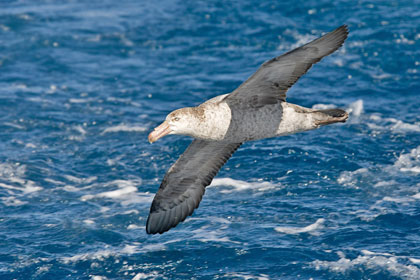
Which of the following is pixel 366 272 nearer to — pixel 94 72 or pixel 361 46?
pixel 361 46

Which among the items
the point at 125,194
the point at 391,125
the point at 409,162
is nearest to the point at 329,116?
the point at 409,162

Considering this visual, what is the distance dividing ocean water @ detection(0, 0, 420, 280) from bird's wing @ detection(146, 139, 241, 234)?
92cm

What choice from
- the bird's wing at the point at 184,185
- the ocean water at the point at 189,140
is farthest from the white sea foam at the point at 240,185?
the bird's wing at the point at 184,185

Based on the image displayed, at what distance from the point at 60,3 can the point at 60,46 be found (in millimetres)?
4078

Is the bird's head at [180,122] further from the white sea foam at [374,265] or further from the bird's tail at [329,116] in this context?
the white sea foam at [374,265]

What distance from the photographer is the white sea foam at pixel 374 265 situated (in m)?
10.9

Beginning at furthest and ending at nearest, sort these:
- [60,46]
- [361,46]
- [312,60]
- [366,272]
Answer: [60,46] → [361,46] → [366,272] → [312,60]

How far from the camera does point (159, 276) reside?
36.7 feet

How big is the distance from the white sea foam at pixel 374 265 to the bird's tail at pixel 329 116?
8.40ft

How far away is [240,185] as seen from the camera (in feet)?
46.0

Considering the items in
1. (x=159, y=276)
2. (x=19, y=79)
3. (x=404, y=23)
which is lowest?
(x=159, y=276)

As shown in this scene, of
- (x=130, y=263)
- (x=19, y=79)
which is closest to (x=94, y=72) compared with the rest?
(x=19, y=79)

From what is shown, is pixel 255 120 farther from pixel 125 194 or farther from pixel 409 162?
pixel 409 162

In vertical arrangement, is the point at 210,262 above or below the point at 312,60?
below
